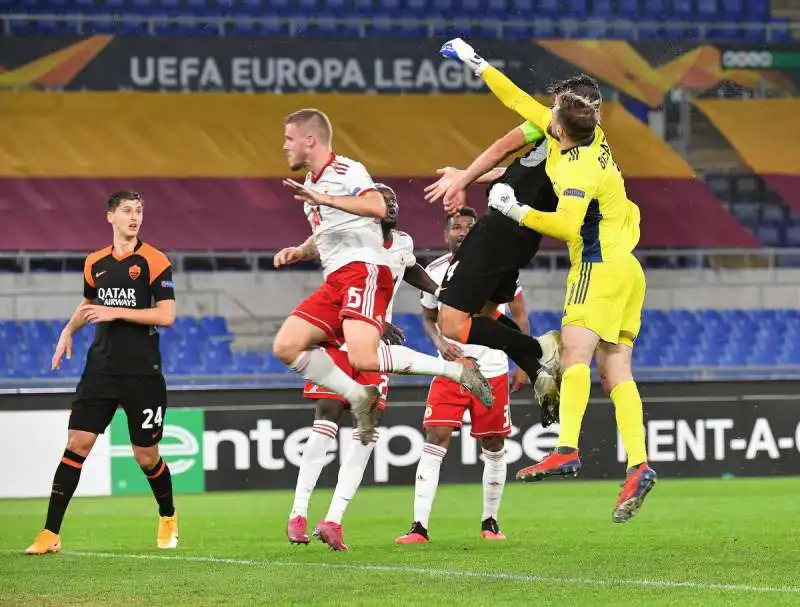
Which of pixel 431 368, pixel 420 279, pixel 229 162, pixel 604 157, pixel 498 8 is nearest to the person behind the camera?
pixel 604 157

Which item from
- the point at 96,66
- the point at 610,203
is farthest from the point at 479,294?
the point at 96,66

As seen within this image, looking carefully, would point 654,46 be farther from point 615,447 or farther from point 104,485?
point 104,485

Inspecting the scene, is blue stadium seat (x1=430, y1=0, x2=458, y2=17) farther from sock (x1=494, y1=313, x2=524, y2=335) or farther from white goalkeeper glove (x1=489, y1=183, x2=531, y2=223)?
white goalkeeper glove (x1=489, y1=183, x2=531, y2=223)

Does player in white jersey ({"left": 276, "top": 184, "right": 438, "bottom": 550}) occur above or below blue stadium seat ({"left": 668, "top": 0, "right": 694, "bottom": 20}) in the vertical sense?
below

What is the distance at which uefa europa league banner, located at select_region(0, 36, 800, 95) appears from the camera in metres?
17.2

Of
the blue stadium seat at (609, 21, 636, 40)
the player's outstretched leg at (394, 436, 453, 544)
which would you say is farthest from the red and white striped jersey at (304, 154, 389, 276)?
the blue stadium seat at (609, 21, 636, 40)

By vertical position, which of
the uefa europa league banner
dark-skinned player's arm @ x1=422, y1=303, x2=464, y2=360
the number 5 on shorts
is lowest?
dark-skinned player's arm @ x1=422, y1=303, x2=464, y2=360

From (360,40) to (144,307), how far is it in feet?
33.7

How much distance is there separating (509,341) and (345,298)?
2.92 ft

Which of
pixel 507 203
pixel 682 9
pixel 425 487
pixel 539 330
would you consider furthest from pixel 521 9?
pixel 507 203

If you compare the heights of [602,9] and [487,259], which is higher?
[602,9]

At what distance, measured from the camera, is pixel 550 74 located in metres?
17.8

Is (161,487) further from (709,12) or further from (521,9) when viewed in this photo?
(709,12)

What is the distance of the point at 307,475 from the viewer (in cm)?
780
